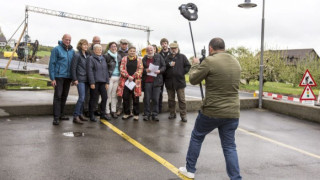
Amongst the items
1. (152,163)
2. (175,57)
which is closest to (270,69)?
(175,57)

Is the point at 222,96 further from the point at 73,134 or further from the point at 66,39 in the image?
the point at 66,39

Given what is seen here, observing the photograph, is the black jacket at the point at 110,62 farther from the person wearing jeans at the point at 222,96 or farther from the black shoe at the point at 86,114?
the person wearing jeans at the point at 222,96

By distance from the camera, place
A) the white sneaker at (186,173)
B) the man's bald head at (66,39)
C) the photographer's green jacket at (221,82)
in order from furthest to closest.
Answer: the man's bald head at (66,39), the white sneaker at (186,173), the photographer's green jacket at (221,82)

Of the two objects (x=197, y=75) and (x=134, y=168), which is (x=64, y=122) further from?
(x=197, y=75)

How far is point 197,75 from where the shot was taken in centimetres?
424

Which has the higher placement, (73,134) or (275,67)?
(275,67)

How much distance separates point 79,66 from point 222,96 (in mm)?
4388

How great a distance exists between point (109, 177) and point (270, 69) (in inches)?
1561

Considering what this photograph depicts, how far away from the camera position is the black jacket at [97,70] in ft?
25.0

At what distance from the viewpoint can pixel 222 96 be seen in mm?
4199

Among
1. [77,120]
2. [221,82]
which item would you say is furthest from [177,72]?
[221,82]

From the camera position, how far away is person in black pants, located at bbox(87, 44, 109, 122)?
7641 mm

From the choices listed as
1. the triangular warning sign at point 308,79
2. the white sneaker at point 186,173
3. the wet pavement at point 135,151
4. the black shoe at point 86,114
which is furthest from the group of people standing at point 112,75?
the triangular warning sign at point 308,79

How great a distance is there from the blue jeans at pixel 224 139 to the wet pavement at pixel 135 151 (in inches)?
15.6
